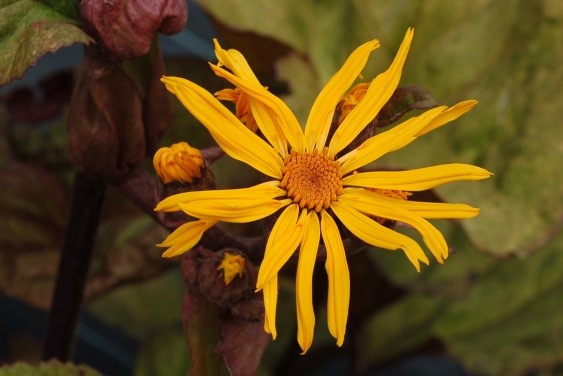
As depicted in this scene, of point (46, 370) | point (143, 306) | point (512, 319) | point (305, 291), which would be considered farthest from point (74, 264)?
point (512, 319)

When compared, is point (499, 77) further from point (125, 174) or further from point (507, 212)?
point (125, 174)

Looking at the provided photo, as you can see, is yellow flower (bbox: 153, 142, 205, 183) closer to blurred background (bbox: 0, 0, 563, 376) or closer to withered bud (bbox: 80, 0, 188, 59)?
withered bud (bbox: 80, 0, 188, 59)

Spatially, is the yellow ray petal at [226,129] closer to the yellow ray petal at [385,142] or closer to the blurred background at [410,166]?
the yellow ray petal at [385,142]

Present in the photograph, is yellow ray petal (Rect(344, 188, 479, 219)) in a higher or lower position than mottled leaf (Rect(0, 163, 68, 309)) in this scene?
higher

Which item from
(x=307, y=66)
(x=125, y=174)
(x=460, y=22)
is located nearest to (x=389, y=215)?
(x=125, y=174)

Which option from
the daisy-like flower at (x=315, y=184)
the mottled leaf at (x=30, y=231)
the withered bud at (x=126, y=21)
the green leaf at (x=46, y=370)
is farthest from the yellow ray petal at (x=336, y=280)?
the mottled leaf at (x=30, y=231)

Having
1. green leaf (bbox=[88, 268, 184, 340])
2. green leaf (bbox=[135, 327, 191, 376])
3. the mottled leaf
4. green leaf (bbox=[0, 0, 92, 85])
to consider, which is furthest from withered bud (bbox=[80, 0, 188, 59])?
green leaf (bbox=[88, 268, 184, 340])

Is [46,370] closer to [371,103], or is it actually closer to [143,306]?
[371,103]

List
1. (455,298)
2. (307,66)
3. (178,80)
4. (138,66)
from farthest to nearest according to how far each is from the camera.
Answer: (455,298)
(307,66)
(138,66)
(178,80)
